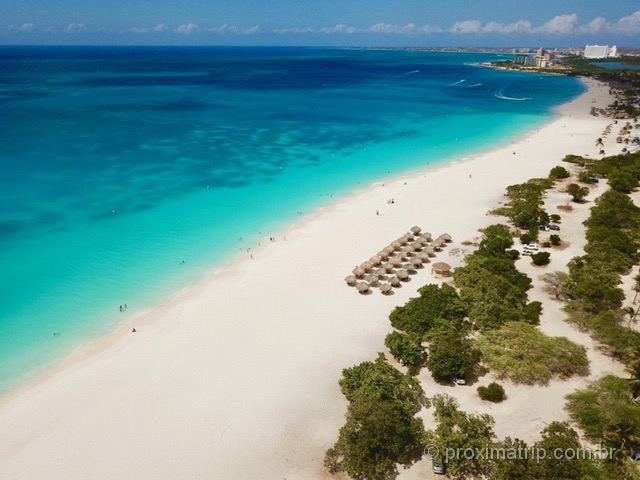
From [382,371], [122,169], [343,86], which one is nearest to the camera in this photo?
[382,371]

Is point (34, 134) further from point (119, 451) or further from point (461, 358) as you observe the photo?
point (461, 358)

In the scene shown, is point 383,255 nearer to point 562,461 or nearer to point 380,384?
point 380,384

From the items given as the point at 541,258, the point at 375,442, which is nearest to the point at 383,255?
the point at 541,258

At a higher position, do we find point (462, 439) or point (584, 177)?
point (584, 177)

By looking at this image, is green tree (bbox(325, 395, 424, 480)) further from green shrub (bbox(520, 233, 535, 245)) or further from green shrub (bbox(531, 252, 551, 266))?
green shrub (bbox(520, 233, 535, 245))

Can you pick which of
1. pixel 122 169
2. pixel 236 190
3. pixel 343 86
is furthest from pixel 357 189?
pixel 343 86

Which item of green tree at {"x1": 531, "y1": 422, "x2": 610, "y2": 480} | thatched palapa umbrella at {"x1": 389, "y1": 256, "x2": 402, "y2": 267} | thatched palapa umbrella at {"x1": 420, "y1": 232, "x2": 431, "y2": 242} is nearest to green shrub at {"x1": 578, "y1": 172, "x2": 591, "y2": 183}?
thatched palapa umbrella at {"x1": 420, "y1": 232, "x2": 431, "y2": 242}

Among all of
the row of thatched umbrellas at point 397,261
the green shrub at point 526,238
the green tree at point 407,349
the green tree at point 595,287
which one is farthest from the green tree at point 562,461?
the green shrub at point 526,238
